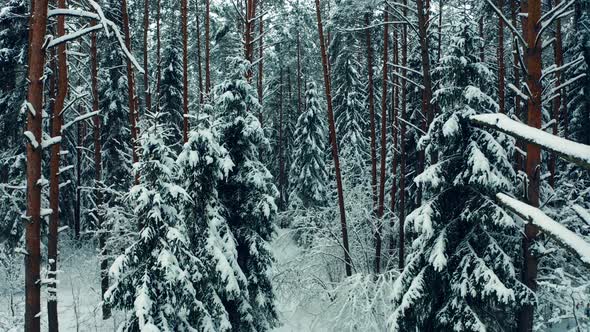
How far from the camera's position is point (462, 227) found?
28.8 feet

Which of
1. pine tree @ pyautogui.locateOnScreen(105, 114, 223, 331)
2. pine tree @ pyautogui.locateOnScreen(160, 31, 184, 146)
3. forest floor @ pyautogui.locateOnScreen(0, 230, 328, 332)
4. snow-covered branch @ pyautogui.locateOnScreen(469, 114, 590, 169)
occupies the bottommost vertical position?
forest floor @ pyautogui.locateOnScreen(0, 230, 328, 332)

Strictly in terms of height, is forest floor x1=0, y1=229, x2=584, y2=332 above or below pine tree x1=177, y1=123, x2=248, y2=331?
below

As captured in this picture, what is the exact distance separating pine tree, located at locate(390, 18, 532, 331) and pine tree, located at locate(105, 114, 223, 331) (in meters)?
4.34

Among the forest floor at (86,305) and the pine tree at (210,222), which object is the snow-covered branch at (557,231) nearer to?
the pine tree at (210,222)

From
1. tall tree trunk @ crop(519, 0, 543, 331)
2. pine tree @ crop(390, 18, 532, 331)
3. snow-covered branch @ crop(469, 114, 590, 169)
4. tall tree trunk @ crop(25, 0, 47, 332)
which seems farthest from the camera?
pine tree @ crop(390, 18, 532, 331)

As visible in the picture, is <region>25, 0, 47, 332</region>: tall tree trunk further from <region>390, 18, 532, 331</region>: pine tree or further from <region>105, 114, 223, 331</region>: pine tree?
<region>390, 18, 532, 331</region>: pine tree

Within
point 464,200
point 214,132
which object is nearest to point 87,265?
point 214,132

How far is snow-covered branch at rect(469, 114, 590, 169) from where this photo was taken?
110 centimetres

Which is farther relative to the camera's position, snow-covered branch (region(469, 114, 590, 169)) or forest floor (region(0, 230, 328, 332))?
forest floor (region(0, 230, 328, 332))

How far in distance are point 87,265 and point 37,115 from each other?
16.7 metres

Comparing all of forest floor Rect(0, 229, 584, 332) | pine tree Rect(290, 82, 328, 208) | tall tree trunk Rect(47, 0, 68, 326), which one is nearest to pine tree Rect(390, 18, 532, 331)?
forest floor Rect(0, 229, 584, 332)

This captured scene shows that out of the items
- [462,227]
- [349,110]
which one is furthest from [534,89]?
[349,110]

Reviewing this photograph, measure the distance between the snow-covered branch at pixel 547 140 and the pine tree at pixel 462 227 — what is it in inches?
276

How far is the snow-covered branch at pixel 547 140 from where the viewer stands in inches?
43.1
